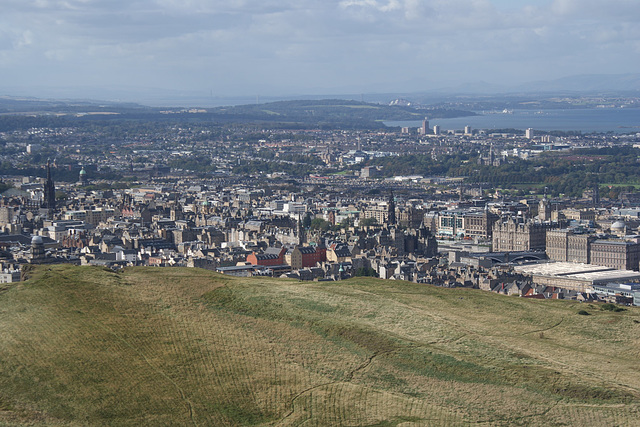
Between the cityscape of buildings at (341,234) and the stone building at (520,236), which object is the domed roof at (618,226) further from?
the stone building at (520,236)

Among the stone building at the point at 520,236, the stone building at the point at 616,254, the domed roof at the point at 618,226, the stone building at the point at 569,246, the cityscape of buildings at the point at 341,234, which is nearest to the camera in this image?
the cityscape of buildings at the point at 341,234

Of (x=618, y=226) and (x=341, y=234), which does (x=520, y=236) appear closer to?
(x=618, y=226)

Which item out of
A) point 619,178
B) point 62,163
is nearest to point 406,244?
point 619,178

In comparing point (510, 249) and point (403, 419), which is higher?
point (403, 419)

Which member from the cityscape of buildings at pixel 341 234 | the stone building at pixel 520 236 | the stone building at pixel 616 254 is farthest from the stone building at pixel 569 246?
the stone building at pixel 520 236

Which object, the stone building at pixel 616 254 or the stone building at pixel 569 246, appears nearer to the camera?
the stone building at pixel 616 254

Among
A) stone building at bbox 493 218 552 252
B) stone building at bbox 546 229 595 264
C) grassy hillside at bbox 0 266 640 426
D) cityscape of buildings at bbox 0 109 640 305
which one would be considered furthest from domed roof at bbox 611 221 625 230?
grassy hillside at bbox 0 266 640 426

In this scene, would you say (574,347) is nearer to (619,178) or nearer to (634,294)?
(634,294)

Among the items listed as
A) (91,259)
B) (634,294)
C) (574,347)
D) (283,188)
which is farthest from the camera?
(283,188)
